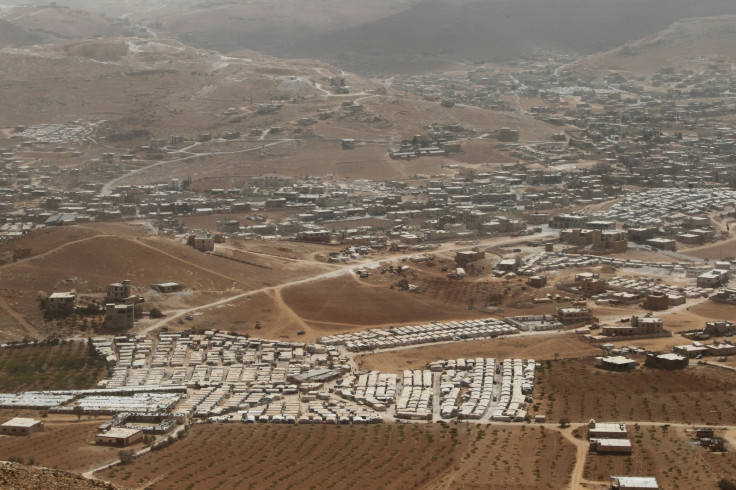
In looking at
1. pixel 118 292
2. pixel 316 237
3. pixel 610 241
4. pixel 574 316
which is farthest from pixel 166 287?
pixel 610 241

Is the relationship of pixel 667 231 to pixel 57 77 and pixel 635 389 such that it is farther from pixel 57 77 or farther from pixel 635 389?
pixel 57 77

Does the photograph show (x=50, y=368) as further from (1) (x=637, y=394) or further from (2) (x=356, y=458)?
(1) (x=637, y=394)

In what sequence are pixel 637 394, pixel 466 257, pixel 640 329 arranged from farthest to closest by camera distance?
pixel 466 257 < pixel 640 329 < pixel 637 394

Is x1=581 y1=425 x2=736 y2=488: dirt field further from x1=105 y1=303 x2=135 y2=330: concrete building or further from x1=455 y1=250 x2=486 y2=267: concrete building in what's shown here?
x1=455 y1=250 x2=486 y2=267: concrete building

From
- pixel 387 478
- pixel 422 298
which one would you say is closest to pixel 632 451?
pixel 387 478

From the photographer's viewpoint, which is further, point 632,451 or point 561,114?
point 561,114

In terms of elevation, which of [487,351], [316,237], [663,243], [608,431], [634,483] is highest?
[634,483]

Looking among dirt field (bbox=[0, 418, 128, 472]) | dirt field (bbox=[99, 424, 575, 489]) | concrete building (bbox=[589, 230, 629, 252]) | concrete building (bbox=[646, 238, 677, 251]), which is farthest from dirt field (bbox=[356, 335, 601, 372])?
concrete building (bbox=[646, 238, 677, 251])

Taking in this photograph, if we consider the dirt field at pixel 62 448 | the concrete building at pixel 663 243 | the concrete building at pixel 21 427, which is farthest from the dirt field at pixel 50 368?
the concrete building at pixel 663 243
